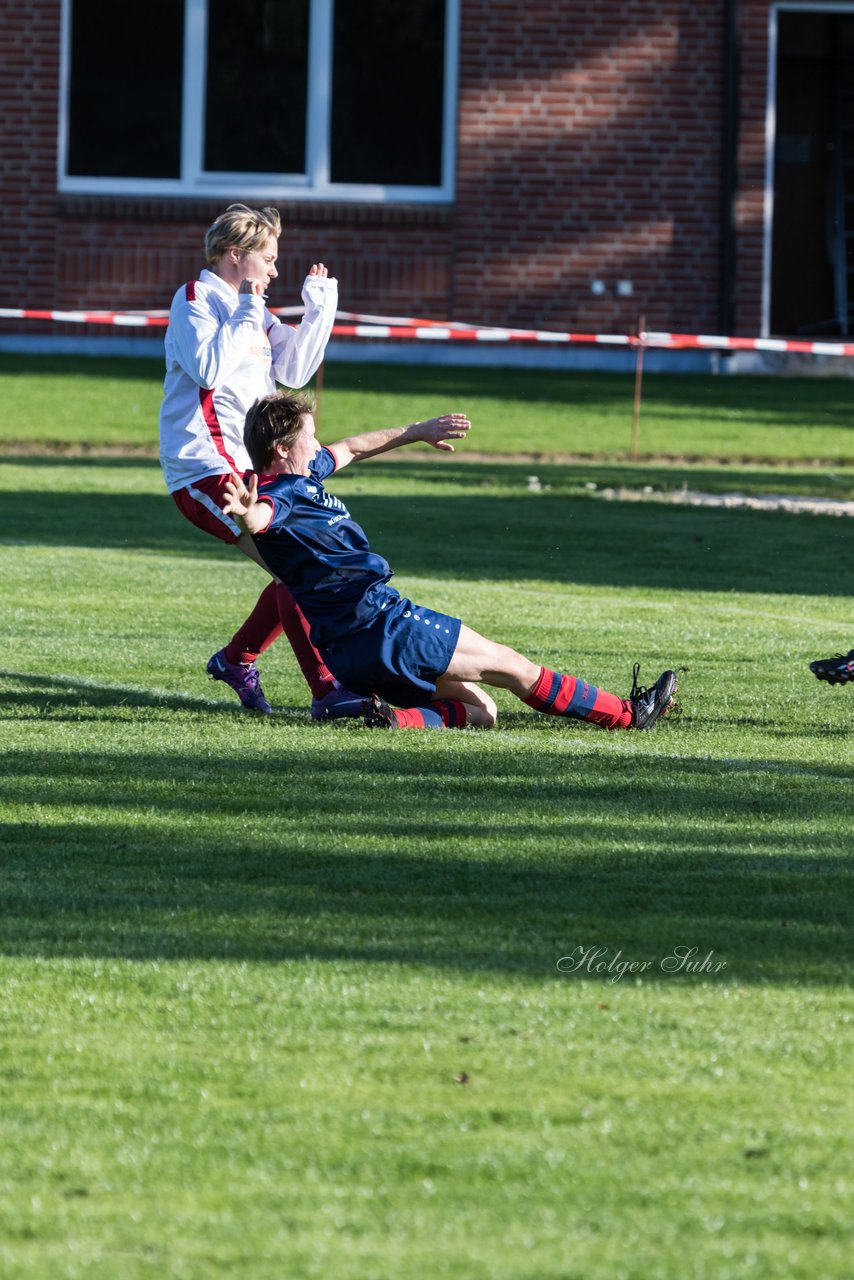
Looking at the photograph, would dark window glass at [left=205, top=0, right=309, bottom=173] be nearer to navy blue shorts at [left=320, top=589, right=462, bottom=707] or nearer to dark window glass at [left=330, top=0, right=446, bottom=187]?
dark window glass at [left=330, top=0, right=446, bottom=187]

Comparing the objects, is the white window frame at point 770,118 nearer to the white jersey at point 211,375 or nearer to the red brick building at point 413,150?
the red brick building at point 413,150

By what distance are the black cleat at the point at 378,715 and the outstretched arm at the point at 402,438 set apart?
2.61 feet

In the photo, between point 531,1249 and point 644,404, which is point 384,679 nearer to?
point 531,1249

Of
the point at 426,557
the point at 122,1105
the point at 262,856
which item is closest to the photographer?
the point at 122,1105

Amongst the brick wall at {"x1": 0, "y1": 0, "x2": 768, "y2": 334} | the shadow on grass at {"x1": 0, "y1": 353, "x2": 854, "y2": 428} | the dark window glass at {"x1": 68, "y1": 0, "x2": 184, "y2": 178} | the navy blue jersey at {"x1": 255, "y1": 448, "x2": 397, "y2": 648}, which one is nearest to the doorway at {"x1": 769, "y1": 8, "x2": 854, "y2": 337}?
the brick wall at {"x1": 0, "y1": 0, "x2": 768, "y2": 334}

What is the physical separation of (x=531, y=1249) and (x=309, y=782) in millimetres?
3366

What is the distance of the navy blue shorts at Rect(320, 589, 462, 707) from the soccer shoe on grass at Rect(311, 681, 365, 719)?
368 millimetres

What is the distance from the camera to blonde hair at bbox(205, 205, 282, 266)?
794 centimetres

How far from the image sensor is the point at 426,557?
12688mm

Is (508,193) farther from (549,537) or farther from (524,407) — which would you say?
(549,537)

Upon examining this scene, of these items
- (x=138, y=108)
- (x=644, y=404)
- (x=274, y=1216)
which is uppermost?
(x=138, y=108)

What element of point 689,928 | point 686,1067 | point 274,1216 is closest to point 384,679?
point 689,928

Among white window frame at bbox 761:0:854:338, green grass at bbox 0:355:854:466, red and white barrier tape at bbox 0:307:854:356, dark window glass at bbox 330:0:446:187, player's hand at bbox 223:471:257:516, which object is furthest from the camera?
white window frame at bbox 761:0:854:338

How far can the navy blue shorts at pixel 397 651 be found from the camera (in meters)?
7.28
